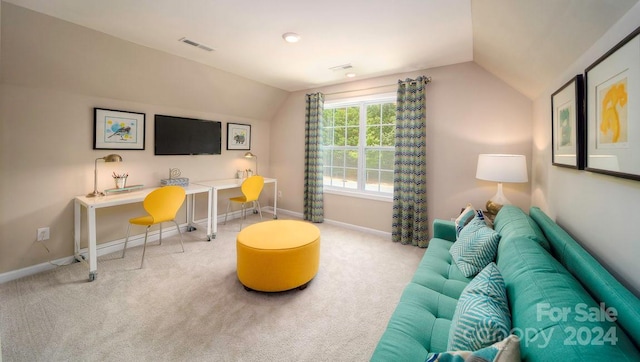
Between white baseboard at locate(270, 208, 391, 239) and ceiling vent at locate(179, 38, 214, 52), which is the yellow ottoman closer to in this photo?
white baseboard at locate(270, 208, 391, 239)

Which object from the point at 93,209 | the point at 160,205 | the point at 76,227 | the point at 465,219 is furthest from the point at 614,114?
the point at 76,227

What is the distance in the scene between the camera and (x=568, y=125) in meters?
1.74

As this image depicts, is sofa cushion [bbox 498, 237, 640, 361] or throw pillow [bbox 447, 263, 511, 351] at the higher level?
sofa cushion [bbox 498, 237, 640, 361]

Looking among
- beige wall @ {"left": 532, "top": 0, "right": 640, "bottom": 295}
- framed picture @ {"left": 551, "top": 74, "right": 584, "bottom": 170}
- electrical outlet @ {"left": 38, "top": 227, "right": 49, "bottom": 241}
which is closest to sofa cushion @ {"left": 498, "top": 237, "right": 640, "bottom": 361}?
beige wall @ {"left": 532, "top": 0, "right": 640, "bottom": 295}

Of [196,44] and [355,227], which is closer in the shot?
[196,44]

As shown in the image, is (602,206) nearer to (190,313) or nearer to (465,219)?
(465,219)

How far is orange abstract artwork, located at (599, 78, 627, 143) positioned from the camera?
110 centimetres

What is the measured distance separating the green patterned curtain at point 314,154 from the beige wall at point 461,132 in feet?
1.89

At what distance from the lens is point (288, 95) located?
4953 mm

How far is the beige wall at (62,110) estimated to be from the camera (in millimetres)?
2434

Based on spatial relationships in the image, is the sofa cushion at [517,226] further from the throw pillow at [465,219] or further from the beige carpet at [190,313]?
the beige carpet at [190,313]

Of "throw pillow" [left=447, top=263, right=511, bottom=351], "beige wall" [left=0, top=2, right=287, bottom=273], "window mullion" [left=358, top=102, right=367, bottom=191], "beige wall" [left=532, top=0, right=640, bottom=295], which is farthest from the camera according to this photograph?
"window mullion" [left=358, top=102, right=367, bottom=191]

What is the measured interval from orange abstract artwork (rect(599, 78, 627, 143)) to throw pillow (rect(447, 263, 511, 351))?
821mm

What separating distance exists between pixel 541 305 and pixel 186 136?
427cm
